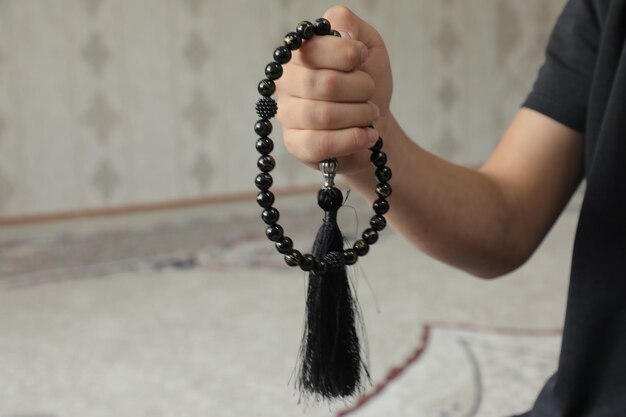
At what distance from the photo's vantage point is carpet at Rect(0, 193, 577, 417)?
42.8 inches

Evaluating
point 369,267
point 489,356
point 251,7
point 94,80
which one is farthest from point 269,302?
point 251,7

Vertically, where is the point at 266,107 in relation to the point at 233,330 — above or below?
above

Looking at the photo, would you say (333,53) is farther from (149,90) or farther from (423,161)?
(149,90)

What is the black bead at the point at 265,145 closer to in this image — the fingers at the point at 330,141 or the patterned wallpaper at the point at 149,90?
the fingers at the point at 330,141

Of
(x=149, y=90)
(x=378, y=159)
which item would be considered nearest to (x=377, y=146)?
(x=378, y=159)

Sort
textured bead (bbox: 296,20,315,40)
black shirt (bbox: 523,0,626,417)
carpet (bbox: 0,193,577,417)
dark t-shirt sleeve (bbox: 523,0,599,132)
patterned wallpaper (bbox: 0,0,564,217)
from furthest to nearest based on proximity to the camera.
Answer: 1. patterned wallpaper (bbox: 0,0,564,217)
2. carpet (bbox: 0,193,577,417)
3. dark t-shirt sleeve (bbox: 523,0,599,132)
4. black shirt (bbox: 523,0,626,417)
5. textured bead (bbox: 296,20,315,40)

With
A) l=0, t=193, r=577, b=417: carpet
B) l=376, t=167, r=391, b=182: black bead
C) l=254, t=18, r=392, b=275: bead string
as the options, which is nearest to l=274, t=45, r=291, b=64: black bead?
l=254, t=18, r=392, b=275: bead string

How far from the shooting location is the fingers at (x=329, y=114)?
0.44 m

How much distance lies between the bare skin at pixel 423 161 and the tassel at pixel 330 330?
56 millimetres

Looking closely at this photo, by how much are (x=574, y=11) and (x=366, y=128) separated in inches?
12.6

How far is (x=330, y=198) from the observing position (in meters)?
0.48

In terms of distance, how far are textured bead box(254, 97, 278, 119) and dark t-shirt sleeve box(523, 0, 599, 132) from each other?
30cm

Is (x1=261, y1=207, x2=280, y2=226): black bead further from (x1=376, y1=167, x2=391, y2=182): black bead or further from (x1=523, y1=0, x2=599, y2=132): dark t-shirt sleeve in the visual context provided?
(x1=523, y1=0, x2=599, y2=132): dark t-shirt sleeve

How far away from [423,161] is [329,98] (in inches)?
7.5
